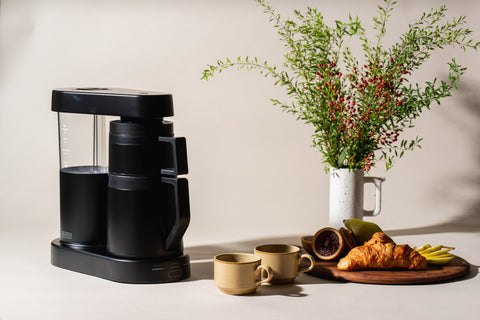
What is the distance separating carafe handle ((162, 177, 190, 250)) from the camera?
1810 mm

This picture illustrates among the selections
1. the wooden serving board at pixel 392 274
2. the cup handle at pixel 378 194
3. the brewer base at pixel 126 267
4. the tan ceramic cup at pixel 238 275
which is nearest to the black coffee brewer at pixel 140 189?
the brewer base at pixel 126 267

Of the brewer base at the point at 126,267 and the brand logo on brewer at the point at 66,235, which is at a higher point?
the brand logo on brewer at the point at 66,235

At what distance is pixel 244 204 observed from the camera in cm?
270

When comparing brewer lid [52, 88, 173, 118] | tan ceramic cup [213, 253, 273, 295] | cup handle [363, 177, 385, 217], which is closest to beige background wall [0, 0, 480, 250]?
cup handle [363, 177, 385, 217]

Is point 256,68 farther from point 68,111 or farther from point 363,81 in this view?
point 68,111

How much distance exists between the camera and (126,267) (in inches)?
72.9

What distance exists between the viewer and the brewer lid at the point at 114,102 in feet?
5.93

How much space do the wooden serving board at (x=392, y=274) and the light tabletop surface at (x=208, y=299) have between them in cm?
1

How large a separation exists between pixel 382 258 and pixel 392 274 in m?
0.04

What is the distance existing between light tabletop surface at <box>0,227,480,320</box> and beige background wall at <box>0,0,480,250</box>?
68cm

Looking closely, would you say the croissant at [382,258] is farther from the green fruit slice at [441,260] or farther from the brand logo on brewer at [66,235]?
the brand logo on brewer at [66,235]

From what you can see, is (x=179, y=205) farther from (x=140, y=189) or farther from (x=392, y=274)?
(x=392, y=274)

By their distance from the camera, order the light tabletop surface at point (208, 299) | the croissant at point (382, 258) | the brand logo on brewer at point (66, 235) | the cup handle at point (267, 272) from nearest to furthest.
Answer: the light tabletop surface at point (208, 299) → the cup handle at point (267, 272) → the croissant at point (382, 258) → the brand logo on brewer at point (66, 235)

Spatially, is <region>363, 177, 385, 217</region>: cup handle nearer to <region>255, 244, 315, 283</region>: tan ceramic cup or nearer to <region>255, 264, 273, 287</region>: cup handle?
<region>255, 244, 315, 283</region>: tan ceramic cup
